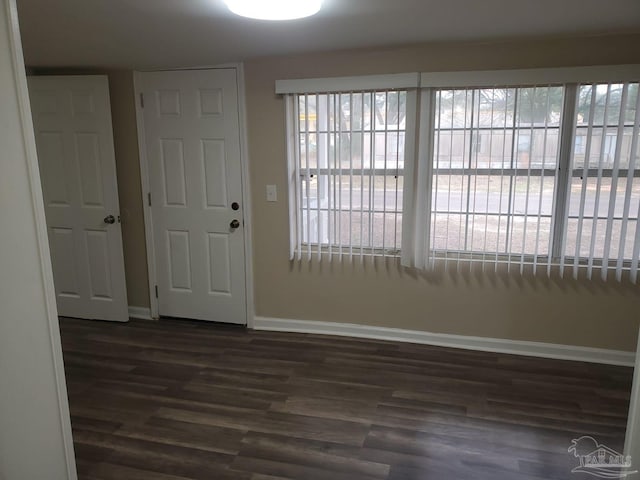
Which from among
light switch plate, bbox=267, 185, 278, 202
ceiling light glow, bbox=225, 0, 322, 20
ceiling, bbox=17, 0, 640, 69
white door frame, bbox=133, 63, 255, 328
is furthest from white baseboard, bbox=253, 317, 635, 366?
ceiling light glow, bbox=225, 0, 322, 20

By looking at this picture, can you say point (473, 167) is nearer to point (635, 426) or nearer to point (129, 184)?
point (635, 426)

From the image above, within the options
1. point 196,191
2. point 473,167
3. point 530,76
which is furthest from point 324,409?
Result: point 530,76

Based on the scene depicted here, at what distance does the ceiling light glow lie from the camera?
2.04 m

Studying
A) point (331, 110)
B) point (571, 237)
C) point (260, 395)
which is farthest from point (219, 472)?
point (571, 237)

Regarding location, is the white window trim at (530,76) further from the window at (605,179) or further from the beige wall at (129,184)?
the beige wall at (129,184)

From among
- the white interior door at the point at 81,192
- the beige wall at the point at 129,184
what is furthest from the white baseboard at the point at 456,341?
the white interior door at the point at 81,192

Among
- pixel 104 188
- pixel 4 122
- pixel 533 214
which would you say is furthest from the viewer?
pixel 104 188

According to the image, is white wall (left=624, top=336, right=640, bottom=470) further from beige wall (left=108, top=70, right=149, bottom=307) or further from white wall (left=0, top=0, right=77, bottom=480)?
beige wall (left=108, top=70, right=149, bottom=307)

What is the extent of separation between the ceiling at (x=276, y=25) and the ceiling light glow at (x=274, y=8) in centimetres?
9

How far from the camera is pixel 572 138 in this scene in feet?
9.48

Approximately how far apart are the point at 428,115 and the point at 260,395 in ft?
6.64

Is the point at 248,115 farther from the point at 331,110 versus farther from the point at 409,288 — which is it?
the point at 409,288

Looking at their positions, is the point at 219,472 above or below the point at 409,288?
below

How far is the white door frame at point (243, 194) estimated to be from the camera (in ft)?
11.4
